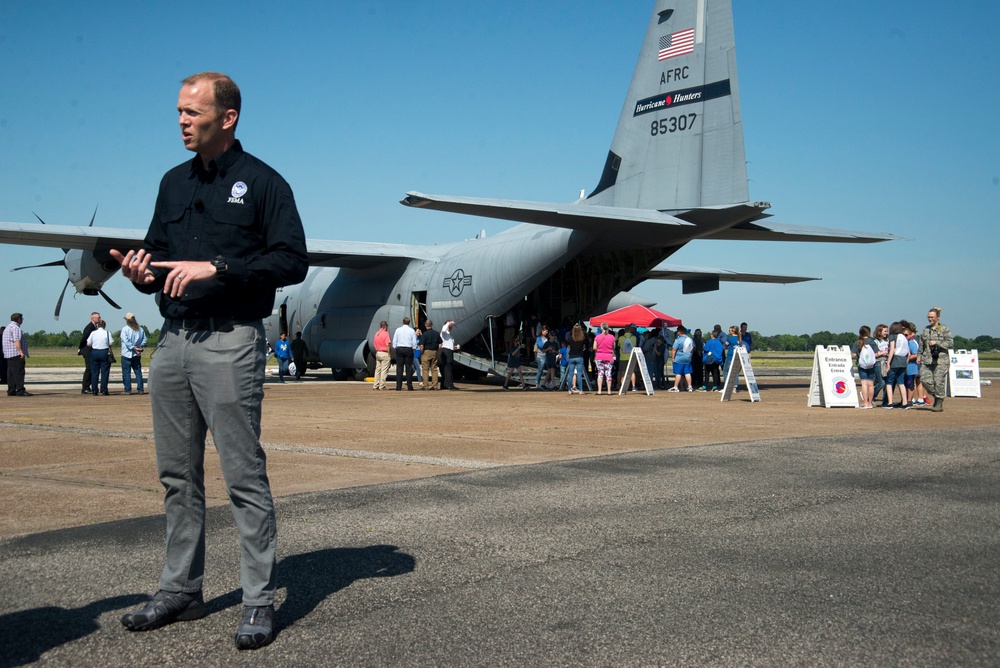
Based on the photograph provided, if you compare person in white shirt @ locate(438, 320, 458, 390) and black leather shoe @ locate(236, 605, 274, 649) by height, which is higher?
person in white shirt @ locate(438, 320, 458, 390)

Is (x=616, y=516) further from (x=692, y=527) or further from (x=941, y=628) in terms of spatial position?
(x=941, y=628)

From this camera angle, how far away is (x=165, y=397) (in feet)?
12.0

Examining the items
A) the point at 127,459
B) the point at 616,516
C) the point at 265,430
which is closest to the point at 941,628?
the point at 616,516

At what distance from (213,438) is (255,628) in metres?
0.78

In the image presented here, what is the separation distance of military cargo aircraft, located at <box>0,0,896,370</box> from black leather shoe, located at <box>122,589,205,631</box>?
1296 cm

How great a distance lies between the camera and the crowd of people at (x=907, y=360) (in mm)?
15203

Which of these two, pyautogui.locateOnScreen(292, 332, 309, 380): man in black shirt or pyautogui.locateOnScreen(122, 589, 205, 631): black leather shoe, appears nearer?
pyautogui.locateOnScreen(122, 589, 205, 631): black leather shoe

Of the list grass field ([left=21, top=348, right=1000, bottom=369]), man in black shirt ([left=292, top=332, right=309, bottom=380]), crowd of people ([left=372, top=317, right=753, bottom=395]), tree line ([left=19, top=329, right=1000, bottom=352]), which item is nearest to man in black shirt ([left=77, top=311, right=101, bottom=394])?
crowd of people ([left=372, top=317, right=753, bottom=395])

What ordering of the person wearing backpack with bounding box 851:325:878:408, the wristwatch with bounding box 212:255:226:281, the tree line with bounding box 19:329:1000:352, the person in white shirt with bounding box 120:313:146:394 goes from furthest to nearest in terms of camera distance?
the tree line with bounding box 19:329:1000:352 → the person in white shirt with bounding box 120:313:146:394 → the person wearing backpack with bounding box 851:325:878:408 → the wristwatch with bounding box 212:255:226:281

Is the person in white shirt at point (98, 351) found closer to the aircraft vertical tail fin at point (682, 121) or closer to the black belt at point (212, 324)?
the aircraft vertical tail fin at point (682, 121)

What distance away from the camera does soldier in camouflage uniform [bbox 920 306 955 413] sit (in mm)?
15102

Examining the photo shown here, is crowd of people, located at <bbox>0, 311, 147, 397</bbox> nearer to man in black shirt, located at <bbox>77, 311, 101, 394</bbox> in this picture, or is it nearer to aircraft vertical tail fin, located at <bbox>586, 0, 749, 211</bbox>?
man in black shirt, located at <bbox>77, 311, 101, 394</bbox>

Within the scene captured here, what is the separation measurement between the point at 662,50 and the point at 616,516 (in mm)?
16483

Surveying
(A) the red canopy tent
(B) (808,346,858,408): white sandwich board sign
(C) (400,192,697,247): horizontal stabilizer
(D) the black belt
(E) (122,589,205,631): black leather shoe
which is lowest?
(E) (122,589,205,631): black leather shoe
